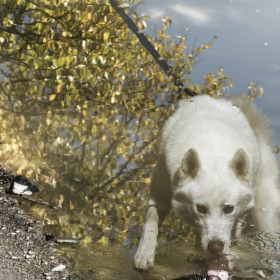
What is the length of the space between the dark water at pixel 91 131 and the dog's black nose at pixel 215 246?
0.30m

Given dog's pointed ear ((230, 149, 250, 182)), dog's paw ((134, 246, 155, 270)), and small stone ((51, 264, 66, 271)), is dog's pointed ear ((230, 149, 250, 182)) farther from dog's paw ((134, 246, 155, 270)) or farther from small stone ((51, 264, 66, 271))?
small stone ((51, 264, 66, 271))

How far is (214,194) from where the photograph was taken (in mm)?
4574

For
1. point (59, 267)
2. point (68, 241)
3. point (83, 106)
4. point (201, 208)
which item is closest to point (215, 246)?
point (201, 208)

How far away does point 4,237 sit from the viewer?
4.91m

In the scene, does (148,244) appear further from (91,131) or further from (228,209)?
(91,131)

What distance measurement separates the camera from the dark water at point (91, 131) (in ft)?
16.3

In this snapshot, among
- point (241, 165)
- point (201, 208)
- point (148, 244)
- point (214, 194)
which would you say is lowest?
point (148, 244)

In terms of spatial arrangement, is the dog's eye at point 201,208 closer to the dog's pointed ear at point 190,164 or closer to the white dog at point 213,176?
the white dog at point 213,176

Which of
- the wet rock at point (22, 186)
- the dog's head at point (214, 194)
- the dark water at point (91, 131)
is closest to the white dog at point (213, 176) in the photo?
the dog's head at point (214, 194)

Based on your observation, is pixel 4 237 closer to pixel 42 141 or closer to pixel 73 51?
pixel 42 141

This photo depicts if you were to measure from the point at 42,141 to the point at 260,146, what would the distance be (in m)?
3.15

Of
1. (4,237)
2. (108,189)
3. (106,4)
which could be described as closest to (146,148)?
(108,189)

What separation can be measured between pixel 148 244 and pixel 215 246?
0.58 m

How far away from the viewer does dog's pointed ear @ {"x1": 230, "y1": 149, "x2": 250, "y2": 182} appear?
4617 millimetres
